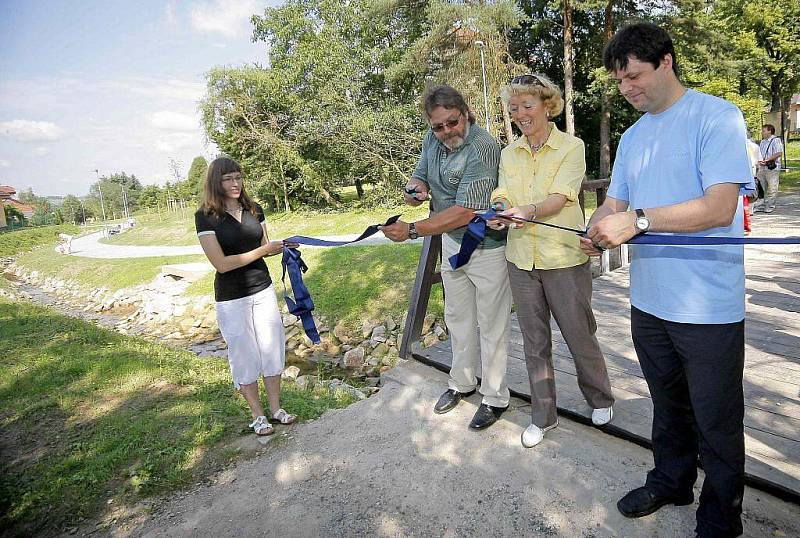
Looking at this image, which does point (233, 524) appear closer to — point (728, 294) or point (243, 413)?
point (243, 413)

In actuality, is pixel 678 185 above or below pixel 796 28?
below

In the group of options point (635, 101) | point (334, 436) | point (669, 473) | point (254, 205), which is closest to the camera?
point (635, 101)

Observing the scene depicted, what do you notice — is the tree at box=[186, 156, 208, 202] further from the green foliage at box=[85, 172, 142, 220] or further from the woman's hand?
the woman's hand

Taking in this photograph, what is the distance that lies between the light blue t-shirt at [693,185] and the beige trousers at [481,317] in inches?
36.1

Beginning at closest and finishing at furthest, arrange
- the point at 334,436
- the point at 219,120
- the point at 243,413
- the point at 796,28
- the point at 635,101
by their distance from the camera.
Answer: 1. the point at 635,101
2. the point at 334,436
3. the point at 243,413
4. the point at 796,28
5. the point at 219,120

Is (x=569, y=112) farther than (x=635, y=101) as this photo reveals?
Yes

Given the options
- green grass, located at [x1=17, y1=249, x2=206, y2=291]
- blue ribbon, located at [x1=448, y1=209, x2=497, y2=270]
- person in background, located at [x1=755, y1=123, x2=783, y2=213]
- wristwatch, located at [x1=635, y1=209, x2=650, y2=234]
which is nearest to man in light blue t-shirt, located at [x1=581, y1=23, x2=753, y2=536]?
wristwatch, located at [x1=635, y1=209, x2=650, y2=234]

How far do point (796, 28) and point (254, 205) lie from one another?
79.7ft

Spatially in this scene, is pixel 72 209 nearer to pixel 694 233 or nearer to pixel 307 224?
pixel 307 224

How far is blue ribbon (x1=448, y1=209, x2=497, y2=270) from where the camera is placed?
2348mm

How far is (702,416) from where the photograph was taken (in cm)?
169

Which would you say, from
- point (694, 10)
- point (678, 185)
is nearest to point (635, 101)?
point (678, 185)

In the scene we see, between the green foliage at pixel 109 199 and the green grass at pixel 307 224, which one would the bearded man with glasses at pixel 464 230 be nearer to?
the green grass at pixel 307 224

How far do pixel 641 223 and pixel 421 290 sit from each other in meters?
2.21
